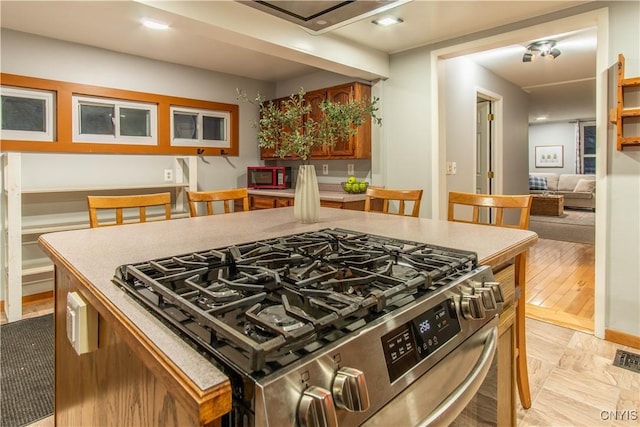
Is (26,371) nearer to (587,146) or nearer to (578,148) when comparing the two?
(578,148)

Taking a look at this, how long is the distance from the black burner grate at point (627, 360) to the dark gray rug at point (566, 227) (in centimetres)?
321

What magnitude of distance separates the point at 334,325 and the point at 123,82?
3.95m

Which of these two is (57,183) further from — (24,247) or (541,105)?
(541,105)

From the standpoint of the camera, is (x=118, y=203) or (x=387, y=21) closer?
(x=118, y=203)

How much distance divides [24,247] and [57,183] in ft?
2.02

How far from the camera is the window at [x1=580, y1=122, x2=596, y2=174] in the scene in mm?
10391

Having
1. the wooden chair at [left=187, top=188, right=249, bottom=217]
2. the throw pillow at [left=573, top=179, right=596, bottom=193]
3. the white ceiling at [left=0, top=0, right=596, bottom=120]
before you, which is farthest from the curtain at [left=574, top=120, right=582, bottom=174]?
the wooden chair at [left=187, top=188, right=249, bottom=217]

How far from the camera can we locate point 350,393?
544 millimetres

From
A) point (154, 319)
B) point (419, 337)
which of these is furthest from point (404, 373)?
point (154, 319)

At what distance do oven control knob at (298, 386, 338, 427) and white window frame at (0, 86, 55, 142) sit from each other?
149 inches

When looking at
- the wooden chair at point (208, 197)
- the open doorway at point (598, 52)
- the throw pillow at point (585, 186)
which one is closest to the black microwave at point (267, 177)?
the wooden chair at point (208, 197)

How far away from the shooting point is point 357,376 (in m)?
0.55

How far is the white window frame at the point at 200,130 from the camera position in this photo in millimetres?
4152

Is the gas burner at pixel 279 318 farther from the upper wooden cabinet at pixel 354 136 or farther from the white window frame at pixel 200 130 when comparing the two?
the white window frame at pixel 200 130
